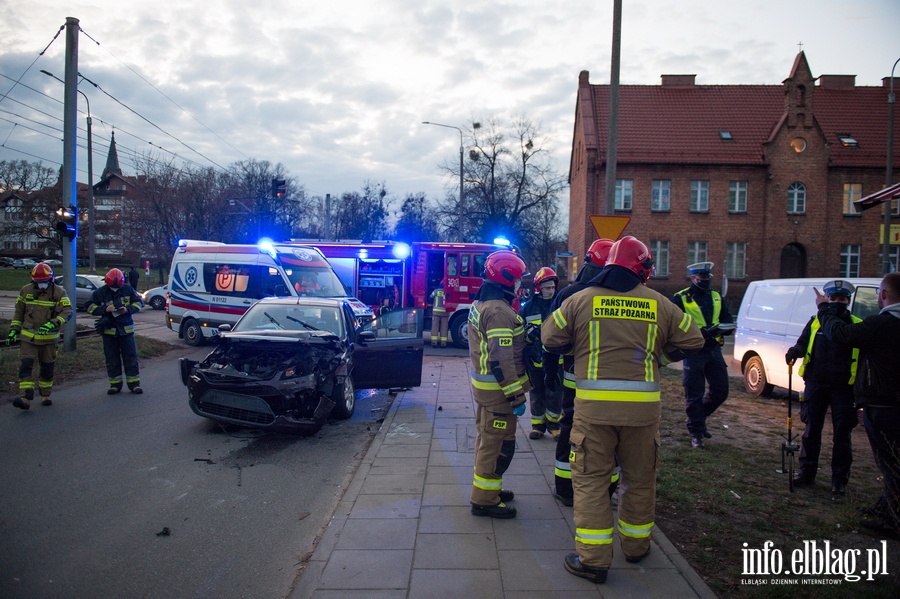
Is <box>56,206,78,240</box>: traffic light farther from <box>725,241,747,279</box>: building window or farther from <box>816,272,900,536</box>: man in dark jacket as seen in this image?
<box>725,241,747,279</box>: building window

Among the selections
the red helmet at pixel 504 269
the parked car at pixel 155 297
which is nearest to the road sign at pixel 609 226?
the red helmet at pixel 504 269

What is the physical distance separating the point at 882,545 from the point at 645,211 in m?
32.3

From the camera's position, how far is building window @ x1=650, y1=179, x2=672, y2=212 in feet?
114

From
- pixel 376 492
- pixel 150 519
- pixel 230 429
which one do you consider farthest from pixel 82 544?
pixel 230 429

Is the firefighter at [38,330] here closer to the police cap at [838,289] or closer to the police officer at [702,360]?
the police officer at [702,360]

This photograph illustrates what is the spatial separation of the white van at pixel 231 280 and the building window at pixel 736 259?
25.8m

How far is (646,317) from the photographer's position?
12.1ft

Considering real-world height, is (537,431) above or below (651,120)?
below

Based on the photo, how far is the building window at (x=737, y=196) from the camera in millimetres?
34469

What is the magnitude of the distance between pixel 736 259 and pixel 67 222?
32.0 m

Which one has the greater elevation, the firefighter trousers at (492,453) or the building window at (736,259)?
the building window at (736,259)

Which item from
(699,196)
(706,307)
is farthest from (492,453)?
(699,196)

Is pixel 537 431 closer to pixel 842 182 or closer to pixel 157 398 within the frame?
pixel 157 398

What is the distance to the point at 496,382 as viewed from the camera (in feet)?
14.6
